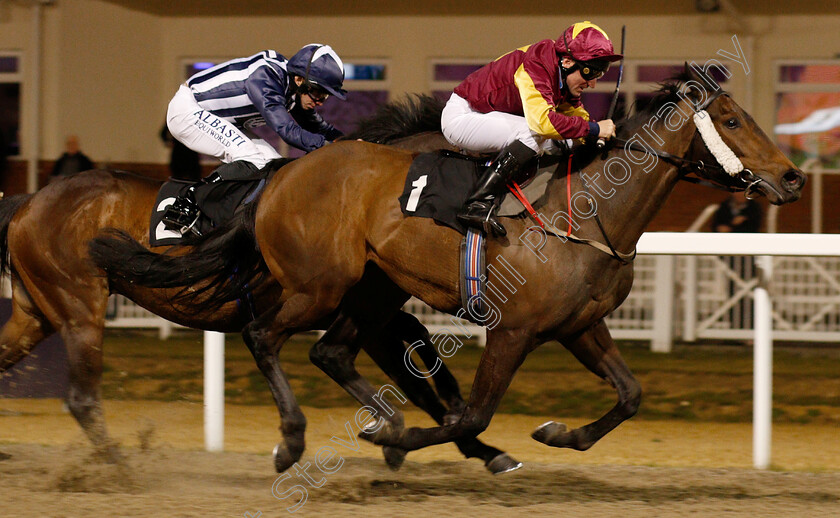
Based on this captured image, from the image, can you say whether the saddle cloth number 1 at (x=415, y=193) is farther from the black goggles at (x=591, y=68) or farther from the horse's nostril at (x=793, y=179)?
the horse's nostril at (x=793, y=179)

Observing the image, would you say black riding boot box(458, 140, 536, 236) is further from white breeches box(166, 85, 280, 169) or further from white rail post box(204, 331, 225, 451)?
white rail post box(204, 331, 225, 451)

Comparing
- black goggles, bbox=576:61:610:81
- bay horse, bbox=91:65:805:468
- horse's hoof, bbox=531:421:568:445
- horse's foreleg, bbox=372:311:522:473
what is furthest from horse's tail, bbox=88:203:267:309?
black goggles, bbox=576:61:610:81

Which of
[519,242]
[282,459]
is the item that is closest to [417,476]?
[282,459]

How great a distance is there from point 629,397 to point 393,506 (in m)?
0.99

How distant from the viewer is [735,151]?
3941 mm

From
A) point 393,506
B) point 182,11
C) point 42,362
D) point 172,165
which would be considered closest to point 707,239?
point 393,506

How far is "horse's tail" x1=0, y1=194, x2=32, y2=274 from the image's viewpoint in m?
4.91

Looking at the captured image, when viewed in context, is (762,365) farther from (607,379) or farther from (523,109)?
(523,109)

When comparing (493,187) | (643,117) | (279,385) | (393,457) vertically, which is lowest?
(393,457)

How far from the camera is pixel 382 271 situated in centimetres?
443

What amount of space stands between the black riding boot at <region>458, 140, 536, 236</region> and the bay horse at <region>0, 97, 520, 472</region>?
0.68m

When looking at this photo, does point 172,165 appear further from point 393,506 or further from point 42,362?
point 393,506

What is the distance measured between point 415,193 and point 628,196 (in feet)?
2.59

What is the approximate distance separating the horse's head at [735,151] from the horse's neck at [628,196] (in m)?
0.08
